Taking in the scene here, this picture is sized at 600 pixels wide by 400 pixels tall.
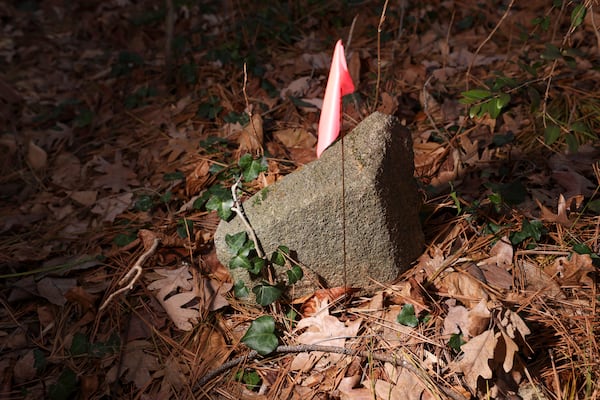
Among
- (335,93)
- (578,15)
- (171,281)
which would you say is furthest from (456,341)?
(578,15)

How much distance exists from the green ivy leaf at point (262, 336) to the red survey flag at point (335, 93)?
0.77 metres

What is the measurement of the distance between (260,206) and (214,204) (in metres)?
0.29

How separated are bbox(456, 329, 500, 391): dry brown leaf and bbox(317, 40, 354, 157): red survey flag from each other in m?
0.94

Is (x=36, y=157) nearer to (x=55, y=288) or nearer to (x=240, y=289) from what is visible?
(x=55, y=288)

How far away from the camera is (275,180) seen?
2777mm

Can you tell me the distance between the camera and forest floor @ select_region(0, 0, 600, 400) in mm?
2035

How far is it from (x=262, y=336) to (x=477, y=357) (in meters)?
0.85

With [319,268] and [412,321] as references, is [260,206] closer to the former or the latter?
[319,268]

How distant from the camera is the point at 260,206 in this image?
2166mm

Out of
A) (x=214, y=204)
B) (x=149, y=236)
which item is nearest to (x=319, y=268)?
(x=214, y=204)

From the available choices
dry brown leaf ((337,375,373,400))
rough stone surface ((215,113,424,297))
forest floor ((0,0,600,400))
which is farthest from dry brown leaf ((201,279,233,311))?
dry brown leaf ((337,375,373,400))

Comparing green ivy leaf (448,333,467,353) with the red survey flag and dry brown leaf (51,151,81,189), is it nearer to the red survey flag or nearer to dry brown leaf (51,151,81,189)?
the red survey flag

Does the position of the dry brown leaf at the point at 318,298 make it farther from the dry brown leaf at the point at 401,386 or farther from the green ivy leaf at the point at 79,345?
the green ivy leaf at the point at 79,345

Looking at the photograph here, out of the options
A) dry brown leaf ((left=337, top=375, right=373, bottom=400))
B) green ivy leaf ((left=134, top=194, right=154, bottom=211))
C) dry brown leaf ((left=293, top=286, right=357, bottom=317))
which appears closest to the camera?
dry brown leaf ((left=337, top=375, right=373, bottom=400))
